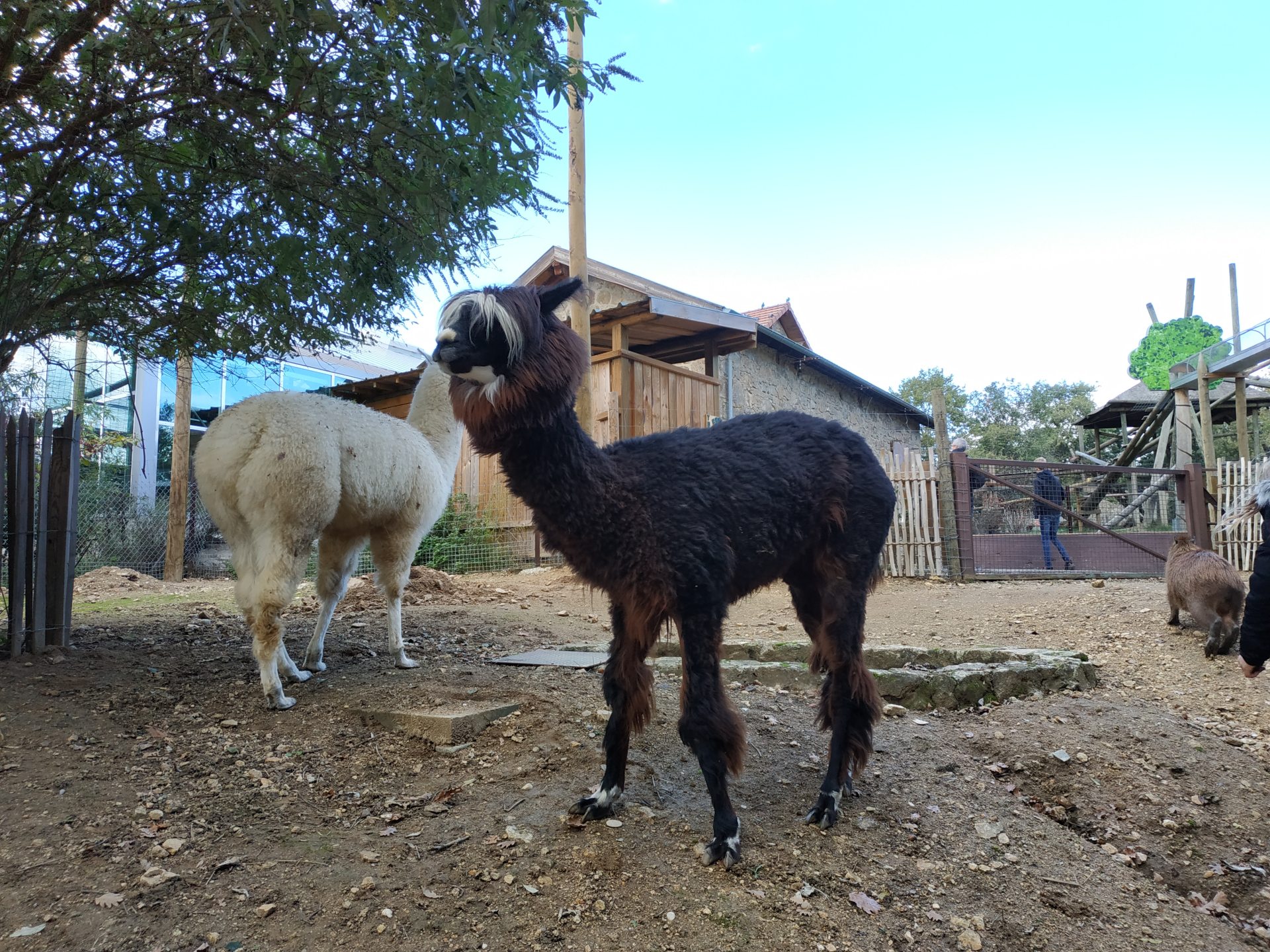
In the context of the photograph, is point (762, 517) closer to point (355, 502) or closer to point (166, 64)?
point (355, 502)

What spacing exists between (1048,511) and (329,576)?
34.6 ft

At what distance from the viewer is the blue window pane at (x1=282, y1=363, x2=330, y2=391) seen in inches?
776

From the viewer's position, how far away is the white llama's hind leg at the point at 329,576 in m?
5.21

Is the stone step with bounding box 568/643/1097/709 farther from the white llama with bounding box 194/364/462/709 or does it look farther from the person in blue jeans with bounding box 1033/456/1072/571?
the person in blue jeans with bounding box 1033/456/1072/571

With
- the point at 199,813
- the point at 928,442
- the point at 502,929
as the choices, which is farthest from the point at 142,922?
the point at 928,442

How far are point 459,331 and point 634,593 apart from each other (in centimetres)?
119

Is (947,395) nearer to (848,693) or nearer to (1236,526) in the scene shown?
(1236,526)

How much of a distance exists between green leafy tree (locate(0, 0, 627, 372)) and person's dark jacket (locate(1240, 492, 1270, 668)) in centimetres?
396

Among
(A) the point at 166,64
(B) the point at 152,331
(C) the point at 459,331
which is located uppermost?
(A) the point at 166,64

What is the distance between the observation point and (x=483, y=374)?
2.76m

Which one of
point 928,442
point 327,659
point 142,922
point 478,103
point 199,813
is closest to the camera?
point 142,922

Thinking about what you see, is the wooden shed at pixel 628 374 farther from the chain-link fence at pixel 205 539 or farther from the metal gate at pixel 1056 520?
the metal gate at pixel 1056 520

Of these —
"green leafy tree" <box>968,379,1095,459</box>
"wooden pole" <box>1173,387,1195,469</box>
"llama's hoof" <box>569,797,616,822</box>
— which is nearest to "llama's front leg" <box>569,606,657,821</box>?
"llama's hoof" <box>569,797,616,822</box>

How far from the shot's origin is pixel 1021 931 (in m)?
2.54
